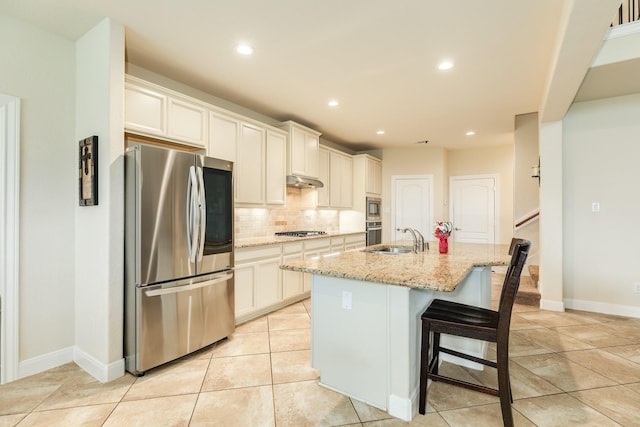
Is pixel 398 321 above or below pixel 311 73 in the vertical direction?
below

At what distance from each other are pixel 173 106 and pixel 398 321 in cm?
263

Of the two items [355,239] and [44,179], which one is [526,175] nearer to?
[355,239]

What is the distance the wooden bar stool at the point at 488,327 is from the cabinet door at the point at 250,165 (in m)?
2.41

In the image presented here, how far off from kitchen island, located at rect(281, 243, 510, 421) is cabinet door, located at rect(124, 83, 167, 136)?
1752 mm

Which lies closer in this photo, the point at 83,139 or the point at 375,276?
the point at 375,276

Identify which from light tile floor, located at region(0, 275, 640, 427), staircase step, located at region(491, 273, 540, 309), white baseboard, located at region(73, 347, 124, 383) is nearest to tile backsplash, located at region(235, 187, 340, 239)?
light tile floor, located at region(0, 275, 640, 427)

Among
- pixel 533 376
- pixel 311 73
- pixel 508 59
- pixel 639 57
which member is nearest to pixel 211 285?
pixel 311 73

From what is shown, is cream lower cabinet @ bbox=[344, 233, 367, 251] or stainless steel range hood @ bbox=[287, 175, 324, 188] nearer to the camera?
stainless steel range hood @ bbox=[287, 175, 324, 188]

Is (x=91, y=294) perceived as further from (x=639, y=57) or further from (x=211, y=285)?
(x=639, y=57)

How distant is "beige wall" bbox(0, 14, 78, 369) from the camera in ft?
7.48

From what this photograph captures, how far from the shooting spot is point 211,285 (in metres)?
2.72

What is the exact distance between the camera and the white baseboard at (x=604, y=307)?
11.5ft

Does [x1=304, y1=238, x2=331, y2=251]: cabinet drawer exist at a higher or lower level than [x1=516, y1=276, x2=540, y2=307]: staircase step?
higher

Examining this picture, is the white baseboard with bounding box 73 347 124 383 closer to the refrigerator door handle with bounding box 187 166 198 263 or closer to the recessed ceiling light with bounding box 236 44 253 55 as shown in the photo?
the refrigerator door handle with bounding box 187 166 198 263
